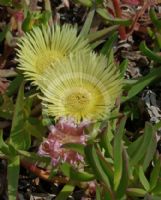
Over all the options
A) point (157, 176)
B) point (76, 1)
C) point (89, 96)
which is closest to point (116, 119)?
point (89, 96)

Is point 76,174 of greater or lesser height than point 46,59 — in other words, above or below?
below

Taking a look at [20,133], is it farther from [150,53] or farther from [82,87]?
[150,53]

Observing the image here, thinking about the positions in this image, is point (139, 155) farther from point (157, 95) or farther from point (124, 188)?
point (157, 95)

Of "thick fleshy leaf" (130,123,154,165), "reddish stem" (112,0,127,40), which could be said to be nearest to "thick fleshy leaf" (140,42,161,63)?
"reddish stem" (112,0,127,40)

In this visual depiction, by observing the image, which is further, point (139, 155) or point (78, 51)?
point (78, 51)

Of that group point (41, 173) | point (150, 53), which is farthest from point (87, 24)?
point (41, 173)

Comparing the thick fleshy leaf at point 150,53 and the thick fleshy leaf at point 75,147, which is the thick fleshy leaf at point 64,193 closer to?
the thick fleshy leaf at point 75,147
